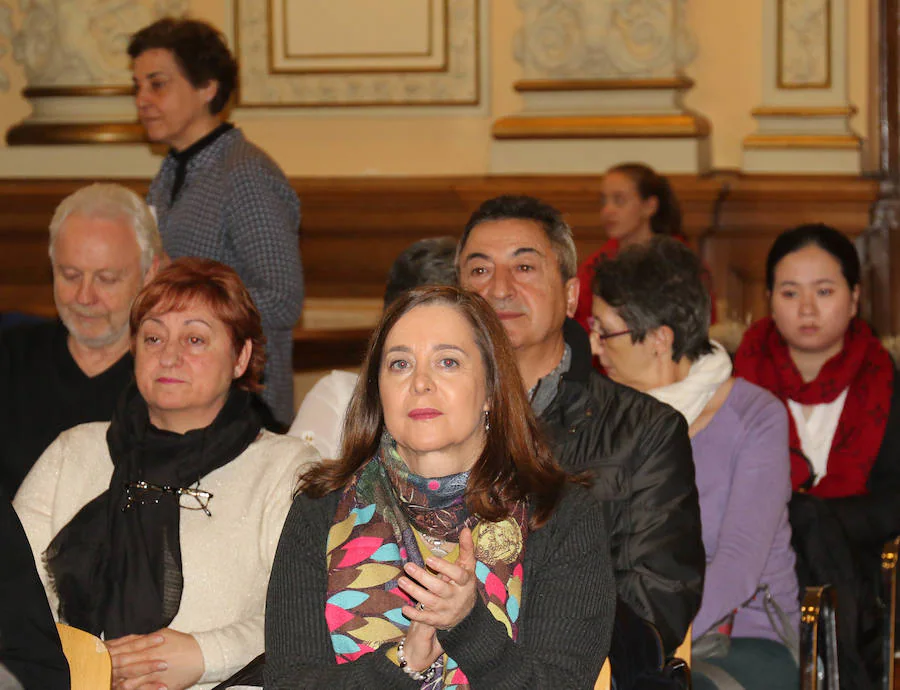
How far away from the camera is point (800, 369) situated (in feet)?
13.0

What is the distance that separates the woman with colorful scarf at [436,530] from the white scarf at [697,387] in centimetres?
87

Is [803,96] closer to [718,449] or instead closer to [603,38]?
[603,38]

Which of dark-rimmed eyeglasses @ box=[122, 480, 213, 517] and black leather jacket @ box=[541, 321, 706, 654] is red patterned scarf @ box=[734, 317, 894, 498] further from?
dark-rimmed eyeglasses @ box=[122, 480, 213, 517]

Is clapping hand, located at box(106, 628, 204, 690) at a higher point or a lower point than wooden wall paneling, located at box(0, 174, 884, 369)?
lower

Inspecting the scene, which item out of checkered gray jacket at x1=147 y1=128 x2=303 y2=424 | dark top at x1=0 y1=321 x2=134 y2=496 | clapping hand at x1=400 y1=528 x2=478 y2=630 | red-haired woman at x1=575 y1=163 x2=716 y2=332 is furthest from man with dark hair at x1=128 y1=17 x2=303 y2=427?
clapping hand at x1=400 y1=528 x2=478 y2=630

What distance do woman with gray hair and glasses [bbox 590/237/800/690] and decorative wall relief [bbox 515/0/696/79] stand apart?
2.69 metres

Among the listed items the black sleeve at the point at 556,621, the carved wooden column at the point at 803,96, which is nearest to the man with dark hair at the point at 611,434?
the black sleeve at the point at 556,621

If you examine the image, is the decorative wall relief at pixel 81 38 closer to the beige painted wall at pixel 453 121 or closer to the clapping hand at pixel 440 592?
the beige painted wall at pixel 453 121

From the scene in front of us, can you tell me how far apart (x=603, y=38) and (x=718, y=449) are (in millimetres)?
3144

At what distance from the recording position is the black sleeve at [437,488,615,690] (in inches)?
86.6

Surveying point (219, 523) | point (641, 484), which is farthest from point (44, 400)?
point (641, 484)

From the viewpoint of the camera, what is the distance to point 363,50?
6.47 meters

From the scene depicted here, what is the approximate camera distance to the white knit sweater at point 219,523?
2.83 metres

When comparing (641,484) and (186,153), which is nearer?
(641,484)
